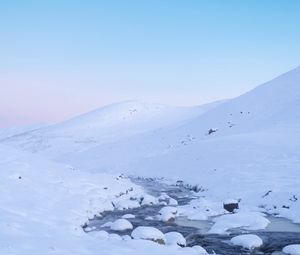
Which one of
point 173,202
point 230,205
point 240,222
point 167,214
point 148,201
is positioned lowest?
point 240,222

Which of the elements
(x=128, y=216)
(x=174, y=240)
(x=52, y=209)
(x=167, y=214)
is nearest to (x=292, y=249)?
(x=174, y=240)

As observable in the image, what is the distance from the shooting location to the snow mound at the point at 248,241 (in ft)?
57.7

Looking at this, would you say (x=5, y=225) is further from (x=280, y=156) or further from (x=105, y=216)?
(x=280, y=156)

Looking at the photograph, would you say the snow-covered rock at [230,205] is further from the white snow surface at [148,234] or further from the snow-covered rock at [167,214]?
the white snow surface at [148,234]

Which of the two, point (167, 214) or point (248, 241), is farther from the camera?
point (167, 214)

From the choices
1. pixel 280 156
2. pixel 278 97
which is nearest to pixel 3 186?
pixel 280 156

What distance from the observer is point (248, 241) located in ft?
58.2

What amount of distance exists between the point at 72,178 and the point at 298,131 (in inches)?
1014

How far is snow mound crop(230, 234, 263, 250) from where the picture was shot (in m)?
17.6

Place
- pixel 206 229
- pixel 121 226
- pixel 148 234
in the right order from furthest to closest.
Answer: pixel 206 229 → pixel 121 226 → pixel 148 234

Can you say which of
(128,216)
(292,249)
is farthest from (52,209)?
(292,249)

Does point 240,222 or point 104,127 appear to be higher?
point 104,127

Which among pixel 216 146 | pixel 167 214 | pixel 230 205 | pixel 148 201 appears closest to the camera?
pixel 167 214

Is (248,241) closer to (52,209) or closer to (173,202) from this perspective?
(52,209)
